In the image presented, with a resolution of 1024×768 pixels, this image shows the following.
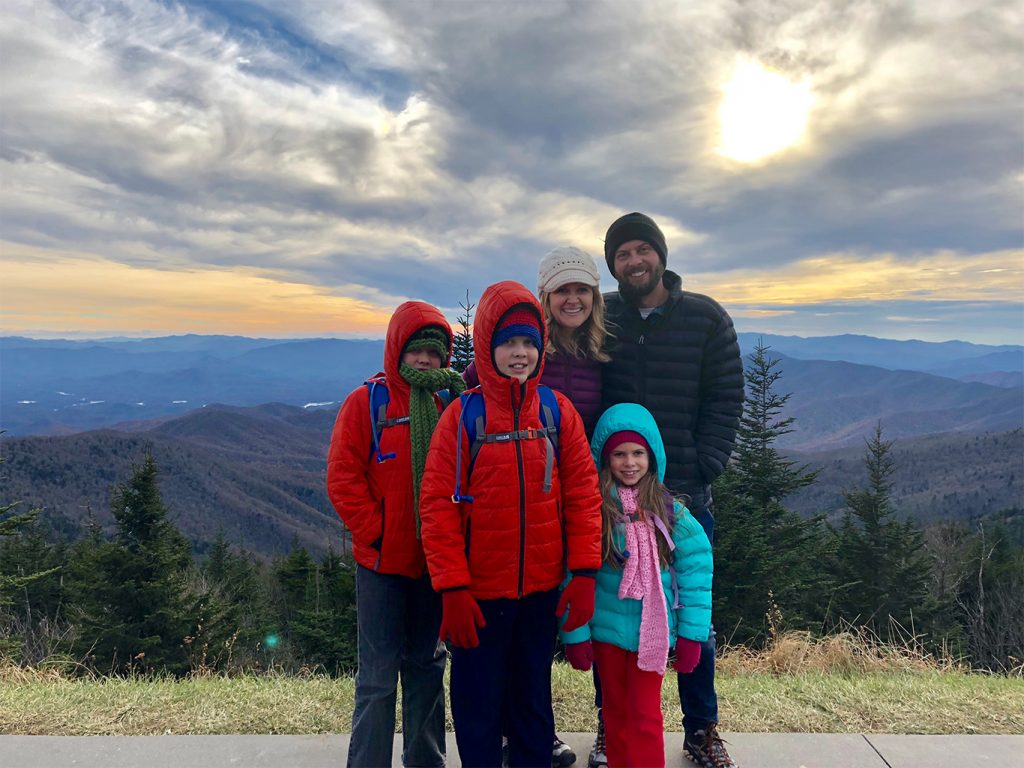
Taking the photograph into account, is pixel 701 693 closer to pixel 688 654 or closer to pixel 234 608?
pixel 688 654

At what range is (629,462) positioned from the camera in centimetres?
289

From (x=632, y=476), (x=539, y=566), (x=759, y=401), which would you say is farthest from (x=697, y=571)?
(x=759, y=401)

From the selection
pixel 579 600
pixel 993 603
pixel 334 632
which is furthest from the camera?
pixel 993 603

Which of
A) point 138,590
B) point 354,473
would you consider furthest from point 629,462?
point 138,590

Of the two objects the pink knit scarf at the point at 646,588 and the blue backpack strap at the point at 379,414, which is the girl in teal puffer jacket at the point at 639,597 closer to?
the pink knit scarf at the point at 646,588

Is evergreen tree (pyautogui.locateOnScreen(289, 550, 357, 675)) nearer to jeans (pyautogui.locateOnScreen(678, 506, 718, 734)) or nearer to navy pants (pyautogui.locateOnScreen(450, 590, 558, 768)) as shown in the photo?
jeans (pyautogui.locateOnScreen(678, 506, 718, 734))

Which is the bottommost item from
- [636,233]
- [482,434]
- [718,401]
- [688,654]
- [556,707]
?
[556,707]

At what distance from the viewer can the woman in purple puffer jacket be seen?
9.89 ft

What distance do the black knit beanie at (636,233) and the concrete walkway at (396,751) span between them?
2.68 metres

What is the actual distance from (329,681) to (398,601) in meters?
1.90

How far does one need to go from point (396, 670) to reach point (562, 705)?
55.2 inches

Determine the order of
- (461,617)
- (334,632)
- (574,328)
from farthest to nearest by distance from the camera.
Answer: (334,632) < (574,328) < (461,617)

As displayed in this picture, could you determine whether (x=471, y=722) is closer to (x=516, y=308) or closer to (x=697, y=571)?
(x=697, y=571)

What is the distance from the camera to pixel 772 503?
2222 centimetres
